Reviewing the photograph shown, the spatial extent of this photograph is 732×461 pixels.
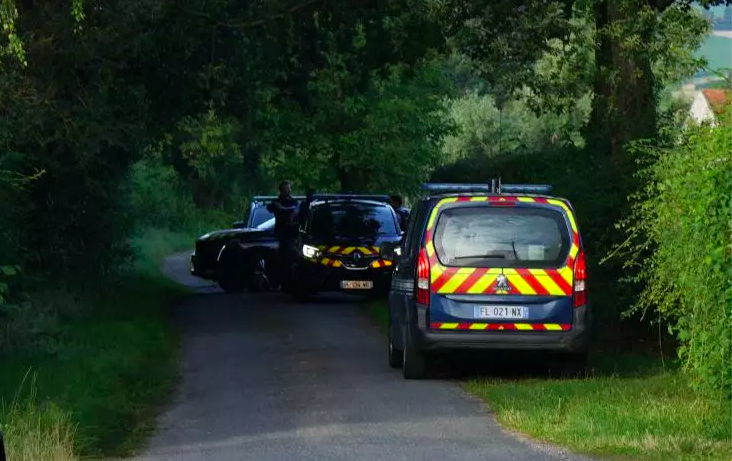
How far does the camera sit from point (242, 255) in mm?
33375

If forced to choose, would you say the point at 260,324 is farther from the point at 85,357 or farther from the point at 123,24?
the point at 85,357

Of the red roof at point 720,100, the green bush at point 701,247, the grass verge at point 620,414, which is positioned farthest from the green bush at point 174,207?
the green bush at point 701,247

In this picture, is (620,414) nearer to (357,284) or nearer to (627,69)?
(627,69)

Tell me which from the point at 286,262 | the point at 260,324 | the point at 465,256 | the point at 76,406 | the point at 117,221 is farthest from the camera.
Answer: the point at 286,262

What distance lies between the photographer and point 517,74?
2381 cm

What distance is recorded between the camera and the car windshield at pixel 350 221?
28.5 metres

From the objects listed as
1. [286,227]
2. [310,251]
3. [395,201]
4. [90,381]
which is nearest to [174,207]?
[395,201]

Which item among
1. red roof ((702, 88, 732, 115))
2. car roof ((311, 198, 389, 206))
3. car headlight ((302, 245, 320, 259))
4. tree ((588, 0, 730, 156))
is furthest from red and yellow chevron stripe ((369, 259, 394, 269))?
red roof ((702, 88, 732, 115))

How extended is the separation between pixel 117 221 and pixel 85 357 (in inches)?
391

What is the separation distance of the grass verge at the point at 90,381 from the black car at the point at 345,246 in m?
3.07

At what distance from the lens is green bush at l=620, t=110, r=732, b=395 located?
12.4m

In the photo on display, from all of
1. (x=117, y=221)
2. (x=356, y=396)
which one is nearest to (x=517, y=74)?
(x=117, y=221)

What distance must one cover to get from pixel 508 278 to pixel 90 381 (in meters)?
4.04

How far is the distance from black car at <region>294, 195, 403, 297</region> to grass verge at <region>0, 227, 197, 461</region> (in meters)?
3.07
